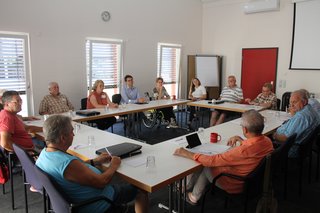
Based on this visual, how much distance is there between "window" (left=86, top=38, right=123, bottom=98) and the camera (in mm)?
6059

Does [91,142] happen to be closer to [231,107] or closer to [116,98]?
[231,107]

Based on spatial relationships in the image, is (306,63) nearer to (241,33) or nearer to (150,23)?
(241,33)

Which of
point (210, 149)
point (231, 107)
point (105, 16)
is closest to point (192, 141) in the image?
point (210, 149)

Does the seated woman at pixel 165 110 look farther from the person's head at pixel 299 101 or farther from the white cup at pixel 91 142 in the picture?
the white cup at pixel 91 142

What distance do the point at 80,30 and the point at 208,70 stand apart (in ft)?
12.9

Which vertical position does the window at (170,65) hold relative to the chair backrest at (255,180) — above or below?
above

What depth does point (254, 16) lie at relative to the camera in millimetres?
7395

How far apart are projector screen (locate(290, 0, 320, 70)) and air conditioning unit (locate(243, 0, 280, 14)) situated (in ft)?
1.56

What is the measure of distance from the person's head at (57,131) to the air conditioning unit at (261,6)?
666 centimetres

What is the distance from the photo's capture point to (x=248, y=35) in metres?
7.58

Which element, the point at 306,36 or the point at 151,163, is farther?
the point at 306,36

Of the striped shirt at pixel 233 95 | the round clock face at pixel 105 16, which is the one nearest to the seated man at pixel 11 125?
the round clock face at pixel 105 16

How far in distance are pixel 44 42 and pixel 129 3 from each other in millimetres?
2293

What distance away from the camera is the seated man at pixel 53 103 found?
4.58 metres
